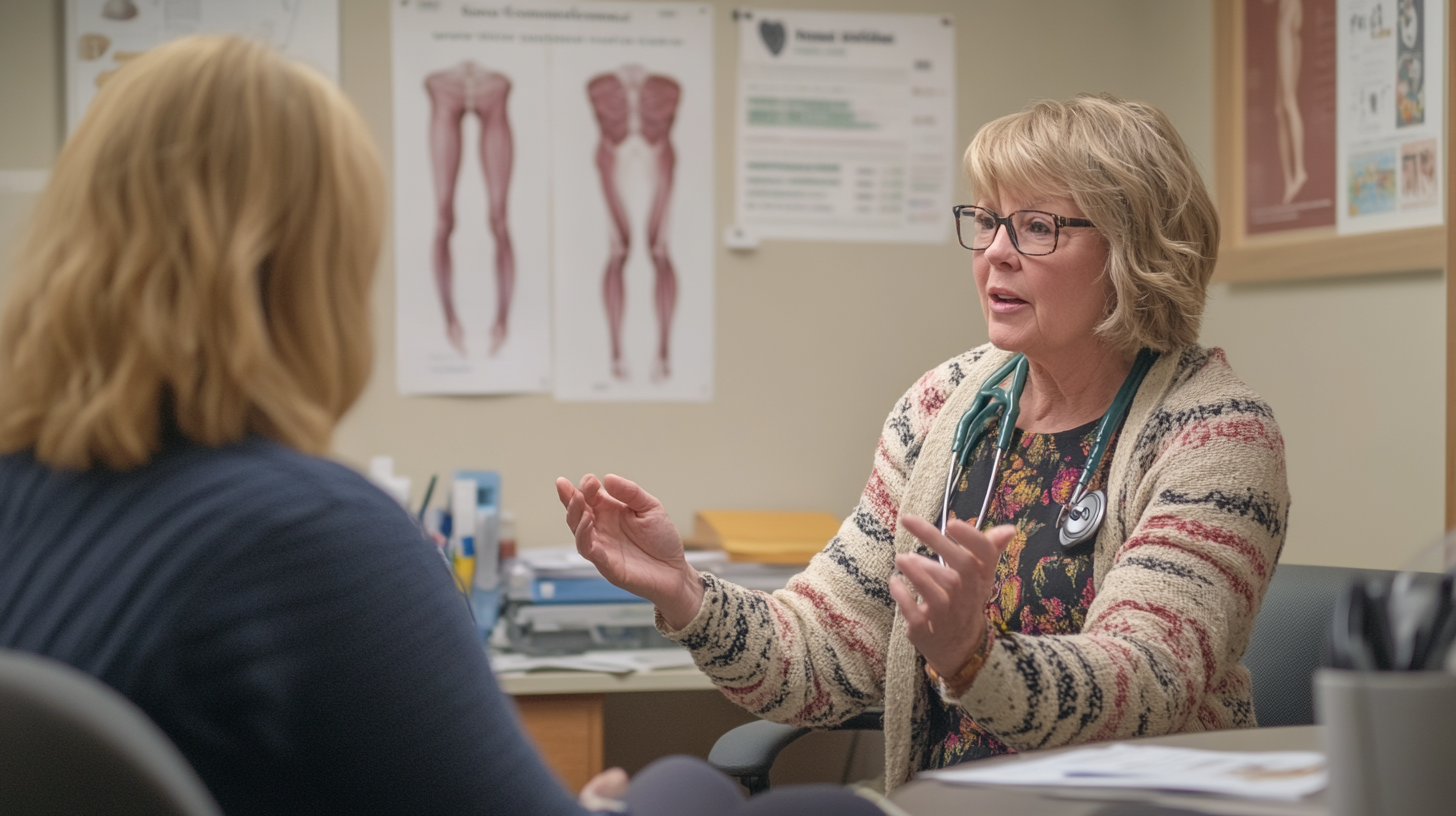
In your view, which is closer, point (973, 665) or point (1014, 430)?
point (973, 665)

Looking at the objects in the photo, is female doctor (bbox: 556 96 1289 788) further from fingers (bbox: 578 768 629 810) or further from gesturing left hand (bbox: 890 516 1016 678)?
fingers (bbox: 578 768 629 810)

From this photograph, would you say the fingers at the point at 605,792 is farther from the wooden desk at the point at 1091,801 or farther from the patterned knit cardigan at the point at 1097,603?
the patterned knit cardigan at the point at 1097,603

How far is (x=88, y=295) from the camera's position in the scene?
725 mm

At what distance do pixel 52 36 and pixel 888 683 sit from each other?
1897 millimetres

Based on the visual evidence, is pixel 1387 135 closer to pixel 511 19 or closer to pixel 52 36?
pixel 511 19

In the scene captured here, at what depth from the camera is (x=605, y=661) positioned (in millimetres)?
1964

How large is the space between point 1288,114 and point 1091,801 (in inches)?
65.7

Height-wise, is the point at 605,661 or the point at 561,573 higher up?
the point at 561,573

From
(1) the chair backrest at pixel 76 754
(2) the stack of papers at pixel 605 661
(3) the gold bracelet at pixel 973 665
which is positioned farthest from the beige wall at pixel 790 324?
(1) the chair backrest at pixel 76 754

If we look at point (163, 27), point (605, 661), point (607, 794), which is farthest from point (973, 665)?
point (163, 27)

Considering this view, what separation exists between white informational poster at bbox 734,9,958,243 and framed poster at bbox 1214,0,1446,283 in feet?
1.72

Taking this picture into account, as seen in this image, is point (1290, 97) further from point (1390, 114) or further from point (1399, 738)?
point (1399, 738)

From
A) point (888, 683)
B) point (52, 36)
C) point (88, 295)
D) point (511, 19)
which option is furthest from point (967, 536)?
point (52, 36)

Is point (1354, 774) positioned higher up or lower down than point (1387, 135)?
lower down
